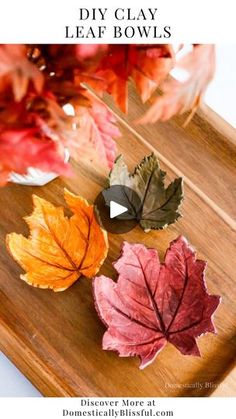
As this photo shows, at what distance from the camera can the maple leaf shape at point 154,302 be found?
1.98 feet

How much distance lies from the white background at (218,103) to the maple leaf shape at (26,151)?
8.3 inches

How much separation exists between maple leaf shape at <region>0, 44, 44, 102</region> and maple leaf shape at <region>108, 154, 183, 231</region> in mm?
168

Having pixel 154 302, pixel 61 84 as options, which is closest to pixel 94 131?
pixel 61 84

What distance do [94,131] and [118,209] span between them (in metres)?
0.11

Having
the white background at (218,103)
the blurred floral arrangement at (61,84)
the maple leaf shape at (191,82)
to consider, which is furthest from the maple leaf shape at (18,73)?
the white background at (218,103)

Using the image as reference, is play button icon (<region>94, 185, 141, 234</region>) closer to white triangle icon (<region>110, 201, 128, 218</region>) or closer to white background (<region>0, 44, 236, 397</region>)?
white triangle icon (<region>110, 201, 128, 218</region>)

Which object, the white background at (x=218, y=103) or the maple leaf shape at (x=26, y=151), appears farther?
the white background at (x=218, y=103)
